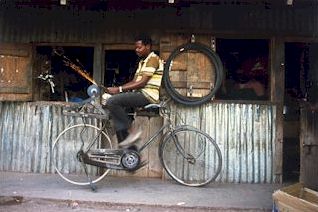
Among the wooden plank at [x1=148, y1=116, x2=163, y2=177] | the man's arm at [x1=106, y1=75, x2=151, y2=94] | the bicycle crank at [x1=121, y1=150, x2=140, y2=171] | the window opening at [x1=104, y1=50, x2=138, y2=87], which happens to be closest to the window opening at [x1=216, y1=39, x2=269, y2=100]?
the wooden plank at [x1=148, y1=116, x2=163, y2=177]

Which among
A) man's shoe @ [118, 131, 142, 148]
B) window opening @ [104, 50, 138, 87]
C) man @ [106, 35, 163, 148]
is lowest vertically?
man's shoe @ [118, 131, 142, 148]

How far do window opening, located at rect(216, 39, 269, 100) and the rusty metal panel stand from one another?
446 millimetres

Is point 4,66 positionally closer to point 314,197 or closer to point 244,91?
point 244,91

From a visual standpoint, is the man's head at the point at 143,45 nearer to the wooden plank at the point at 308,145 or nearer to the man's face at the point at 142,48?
the man's face at the point at 142,48

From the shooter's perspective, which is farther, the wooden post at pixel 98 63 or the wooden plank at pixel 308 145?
the wooden post at pixel 98 63

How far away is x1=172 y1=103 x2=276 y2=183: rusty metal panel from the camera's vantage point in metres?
7.89

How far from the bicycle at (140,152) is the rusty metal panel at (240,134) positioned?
24 centimetres

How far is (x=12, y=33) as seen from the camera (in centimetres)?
832

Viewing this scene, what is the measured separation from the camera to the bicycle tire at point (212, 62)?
25.4 ft

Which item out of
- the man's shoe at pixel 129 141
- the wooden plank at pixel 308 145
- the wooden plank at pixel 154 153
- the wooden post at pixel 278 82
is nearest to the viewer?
the man's shoe at pixel 129 141

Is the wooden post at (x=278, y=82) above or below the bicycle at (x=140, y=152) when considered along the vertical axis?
above

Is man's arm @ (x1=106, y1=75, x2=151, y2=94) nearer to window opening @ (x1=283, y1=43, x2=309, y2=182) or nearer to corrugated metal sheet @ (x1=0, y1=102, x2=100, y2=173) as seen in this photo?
corrugated metal sheet @ (x1=0, y1=102, x2=100, y2=173)

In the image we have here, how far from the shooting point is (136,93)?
7090 mm

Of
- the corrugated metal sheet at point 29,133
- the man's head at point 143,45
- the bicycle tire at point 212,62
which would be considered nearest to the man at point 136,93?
the man's head at point 143,45
